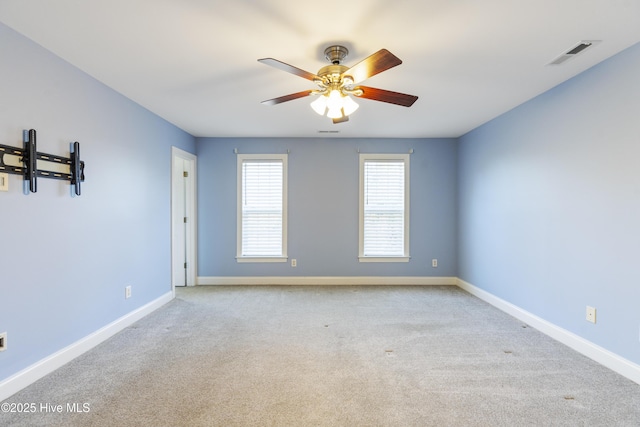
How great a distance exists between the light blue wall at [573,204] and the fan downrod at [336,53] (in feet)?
6.91

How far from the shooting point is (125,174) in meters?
3.33

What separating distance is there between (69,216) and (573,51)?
4234mm

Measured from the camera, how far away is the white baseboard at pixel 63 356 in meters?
2.06

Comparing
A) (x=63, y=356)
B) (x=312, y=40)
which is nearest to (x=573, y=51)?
(x=312, y=40)

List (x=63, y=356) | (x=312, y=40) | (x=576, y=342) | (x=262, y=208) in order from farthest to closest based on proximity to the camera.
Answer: (x=262, y=208)
(x=576, y=342)
(x=63, y=356)
(x=312, y=40)

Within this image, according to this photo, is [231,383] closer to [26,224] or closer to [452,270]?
[26,224]

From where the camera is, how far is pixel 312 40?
7.17 feet

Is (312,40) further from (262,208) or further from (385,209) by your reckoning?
(385,209)

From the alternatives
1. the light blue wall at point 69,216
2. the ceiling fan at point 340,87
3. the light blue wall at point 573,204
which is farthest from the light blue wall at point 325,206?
the ceiling fan at point 340,87

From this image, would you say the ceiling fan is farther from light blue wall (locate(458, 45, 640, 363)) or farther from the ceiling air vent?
light blue wall (locate(458, 45, 640, 363))

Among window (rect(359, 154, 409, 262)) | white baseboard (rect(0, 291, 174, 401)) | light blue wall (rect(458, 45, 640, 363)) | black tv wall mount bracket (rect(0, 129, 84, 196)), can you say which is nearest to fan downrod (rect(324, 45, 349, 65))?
light blue wall (rect(458, 45, 640, 363))

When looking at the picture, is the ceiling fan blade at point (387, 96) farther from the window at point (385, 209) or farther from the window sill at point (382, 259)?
the window sill at point (382, 259)

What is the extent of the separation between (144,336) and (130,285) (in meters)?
0.64

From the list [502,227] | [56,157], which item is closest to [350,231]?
[502,227]
